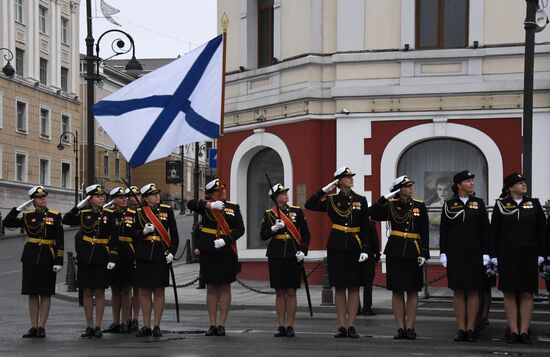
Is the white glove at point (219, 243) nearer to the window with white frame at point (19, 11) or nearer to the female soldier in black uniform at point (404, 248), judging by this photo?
the female soldier in black uniform at point (404, 248)

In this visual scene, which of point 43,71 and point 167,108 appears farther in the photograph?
point 43,71

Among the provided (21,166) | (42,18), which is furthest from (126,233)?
(42,18)

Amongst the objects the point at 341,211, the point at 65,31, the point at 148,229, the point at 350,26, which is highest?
the point at 65,31

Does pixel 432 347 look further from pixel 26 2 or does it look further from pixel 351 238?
pixel 26 2

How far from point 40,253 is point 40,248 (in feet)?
0.22

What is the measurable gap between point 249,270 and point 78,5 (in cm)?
4624

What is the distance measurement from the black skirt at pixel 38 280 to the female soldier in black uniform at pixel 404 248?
14.5 feet

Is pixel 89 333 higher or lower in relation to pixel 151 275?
lower

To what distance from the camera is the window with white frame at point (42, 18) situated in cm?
6372

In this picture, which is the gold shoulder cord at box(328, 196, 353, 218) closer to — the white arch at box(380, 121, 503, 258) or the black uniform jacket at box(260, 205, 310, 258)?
the black uniform jacket at box(260, 205, 310, 258)

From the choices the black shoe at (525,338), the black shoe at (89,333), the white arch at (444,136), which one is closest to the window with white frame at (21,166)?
the white arch at (444,136)

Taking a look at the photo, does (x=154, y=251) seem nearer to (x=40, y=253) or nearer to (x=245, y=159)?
(x=40, y=253)

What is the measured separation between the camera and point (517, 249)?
44.4 feet

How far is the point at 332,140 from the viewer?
84.4ft
